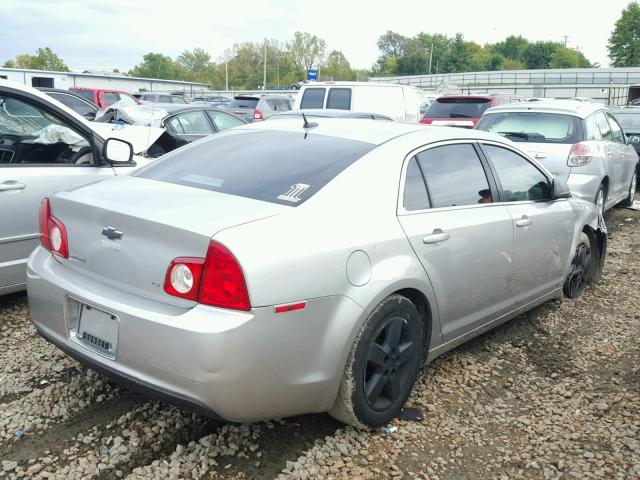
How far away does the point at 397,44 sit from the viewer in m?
130

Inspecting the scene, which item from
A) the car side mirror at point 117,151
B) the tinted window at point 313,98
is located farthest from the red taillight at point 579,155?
the tinted window at point 313,98

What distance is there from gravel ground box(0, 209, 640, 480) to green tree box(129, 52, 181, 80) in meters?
123

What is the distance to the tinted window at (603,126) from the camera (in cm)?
842

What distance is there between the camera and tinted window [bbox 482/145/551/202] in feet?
13.8

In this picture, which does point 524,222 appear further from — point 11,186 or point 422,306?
point 11,186

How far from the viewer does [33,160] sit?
5.14 metres

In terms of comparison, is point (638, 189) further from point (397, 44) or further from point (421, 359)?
point (397, 44)

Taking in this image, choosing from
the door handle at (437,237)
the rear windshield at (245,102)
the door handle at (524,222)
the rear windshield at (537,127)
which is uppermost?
the rear windshield at (245,102)

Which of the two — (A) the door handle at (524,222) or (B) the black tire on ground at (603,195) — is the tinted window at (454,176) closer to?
(A) the door handle at (524,222)

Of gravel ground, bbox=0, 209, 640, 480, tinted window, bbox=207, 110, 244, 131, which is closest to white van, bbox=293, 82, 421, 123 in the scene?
tinted window, bbox=207, 110, 244, 131

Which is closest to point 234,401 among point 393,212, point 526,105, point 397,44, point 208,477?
point 208,477

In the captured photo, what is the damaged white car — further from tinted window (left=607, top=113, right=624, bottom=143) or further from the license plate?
tinted window (left=607, top=113, right=624, bottom=143)

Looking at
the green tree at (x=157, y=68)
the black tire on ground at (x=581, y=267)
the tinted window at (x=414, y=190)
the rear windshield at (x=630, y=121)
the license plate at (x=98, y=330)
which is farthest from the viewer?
the green tree at (x=157, y=68)

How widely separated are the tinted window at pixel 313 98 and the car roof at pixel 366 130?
8.53 meters
